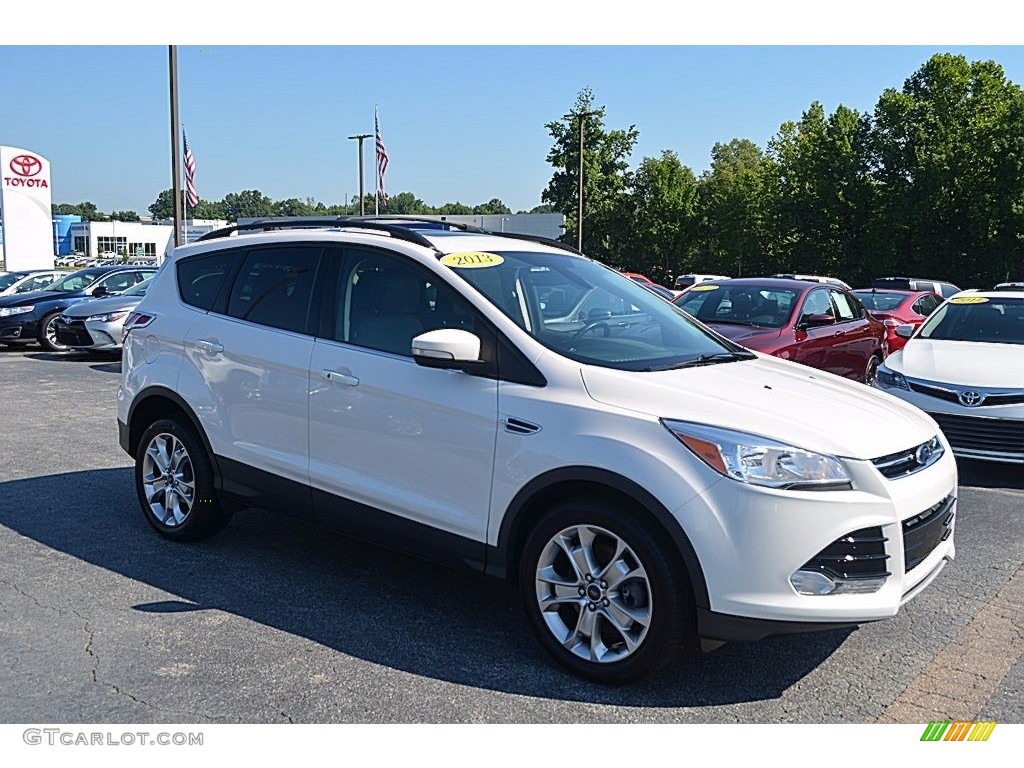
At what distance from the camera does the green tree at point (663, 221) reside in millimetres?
58906

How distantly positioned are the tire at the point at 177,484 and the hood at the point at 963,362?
5765mm

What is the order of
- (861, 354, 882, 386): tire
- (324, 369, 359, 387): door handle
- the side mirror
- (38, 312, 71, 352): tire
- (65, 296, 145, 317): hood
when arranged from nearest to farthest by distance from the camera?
the side mirror
(324, 369, 359, 387): door handle
(861, 354, 882, 386): tire
(65, 296, 145, 317): hood
(38, 312, 71, 352): tire

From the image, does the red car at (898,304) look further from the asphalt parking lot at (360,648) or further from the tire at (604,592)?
the tire at (604,592)

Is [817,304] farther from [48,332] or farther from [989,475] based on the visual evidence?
[48,332]

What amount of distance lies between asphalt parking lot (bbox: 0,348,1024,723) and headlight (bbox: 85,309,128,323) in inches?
414

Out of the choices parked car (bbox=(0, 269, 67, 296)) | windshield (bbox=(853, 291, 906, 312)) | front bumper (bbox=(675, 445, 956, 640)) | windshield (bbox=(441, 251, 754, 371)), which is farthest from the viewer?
parked car (bbox=(0, 269, 67, 296))

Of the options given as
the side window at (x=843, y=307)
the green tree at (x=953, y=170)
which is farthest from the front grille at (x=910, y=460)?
the green tree at (x=953, y=170)

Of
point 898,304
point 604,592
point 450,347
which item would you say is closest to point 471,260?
point 450,347

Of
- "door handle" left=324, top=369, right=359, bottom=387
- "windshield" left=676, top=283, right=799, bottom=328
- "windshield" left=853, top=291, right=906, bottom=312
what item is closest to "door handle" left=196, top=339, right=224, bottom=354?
"door handle" left=324, top=369, right=359, bottom=387

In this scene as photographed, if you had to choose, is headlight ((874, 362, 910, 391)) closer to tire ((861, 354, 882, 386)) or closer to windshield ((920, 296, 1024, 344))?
windshield ((920, 296, 1024, 344))

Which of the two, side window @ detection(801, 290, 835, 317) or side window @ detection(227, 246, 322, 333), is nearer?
side window @ detection(227, 246, 322, 333)

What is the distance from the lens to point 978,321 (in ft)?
30.7

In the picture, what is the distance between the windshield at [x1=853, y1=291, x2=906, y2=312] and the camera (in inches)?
627

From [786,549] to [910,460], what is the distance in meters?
0.82
